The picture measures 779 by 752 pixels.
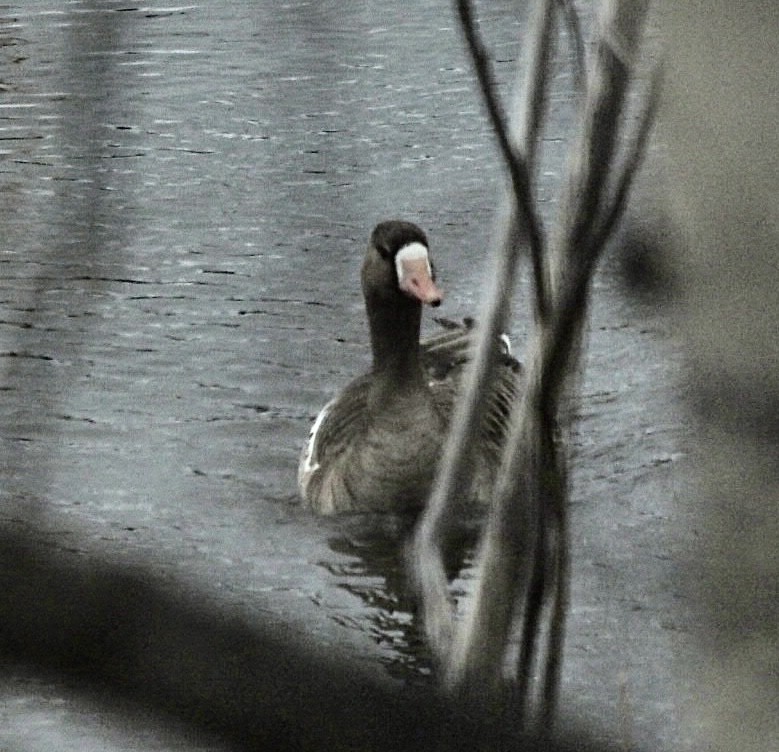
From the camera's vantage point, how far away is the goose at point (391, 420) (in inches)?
255

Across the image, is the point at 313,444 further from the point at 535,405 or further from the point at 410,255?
the point at 535,405

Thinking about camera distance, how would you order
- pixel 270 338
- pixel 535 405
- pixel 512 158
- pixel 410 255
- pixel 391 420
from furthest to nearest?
pixel 270 338, pixel 391 420, pixel 410 255, pixel 535 405, pixel 512 158

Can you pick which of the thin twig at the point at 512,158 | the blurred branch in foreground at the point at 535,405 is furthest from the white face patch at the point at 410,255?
the thin twig at the point at 512,158

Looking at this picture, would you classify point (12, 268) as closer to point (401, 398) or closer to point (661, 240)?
point (401, 398)

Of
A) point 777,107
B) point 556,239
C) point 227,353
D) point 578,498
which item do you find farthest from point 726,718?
point 227,353

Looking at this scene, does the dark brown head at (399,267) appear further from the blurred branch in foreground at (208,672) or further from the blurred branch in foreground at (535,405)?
the blurred branch in foreground at (208,672)

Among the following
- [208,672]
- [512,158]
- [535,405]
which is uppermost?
[208,672]

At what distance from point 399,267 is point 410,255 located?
63mm

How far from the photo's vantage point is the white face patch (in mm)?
6441

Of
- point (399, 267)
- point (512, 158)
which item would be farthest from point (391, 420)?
point (512, 158)

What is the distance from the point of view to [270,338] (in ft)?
25.2

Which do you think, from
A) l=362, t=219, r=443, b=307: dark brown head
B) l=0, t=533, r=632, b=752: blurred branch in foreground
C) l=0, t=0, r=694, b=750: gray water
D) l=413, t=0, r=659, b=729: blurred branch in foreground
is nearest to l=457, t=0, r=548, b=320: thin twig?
l=413, t=0, r=659, b=729: blurred branch in foreground

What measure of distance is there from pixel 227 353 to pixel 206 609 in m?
6.81

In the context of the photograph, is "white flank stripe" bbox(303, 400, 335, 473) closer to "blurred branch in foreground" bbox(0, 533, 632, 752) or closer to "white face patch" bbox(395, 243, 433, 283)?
"white face patch" bbox(395, 243, 433, 283)
